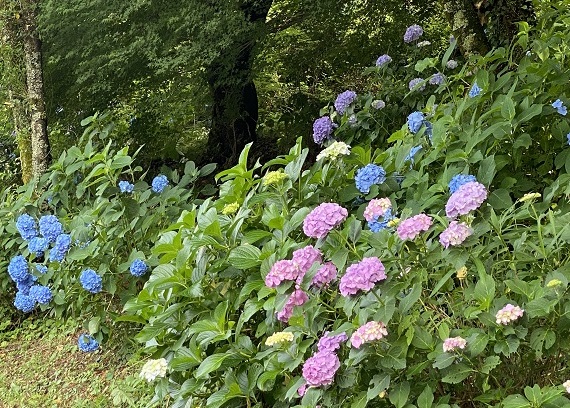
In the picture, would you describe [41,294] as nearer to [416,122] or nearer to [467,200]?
[416,122]

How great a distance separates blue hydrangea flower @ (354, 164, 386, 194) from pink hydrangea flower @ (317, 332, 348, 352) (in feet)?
2.78

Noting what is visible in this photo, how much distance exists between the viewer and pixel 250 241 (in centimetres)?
203

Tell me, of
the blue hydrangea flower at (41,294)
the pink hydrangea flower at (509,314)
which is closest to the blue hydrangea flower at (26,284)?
the blue hydrangea flower at (41,294)

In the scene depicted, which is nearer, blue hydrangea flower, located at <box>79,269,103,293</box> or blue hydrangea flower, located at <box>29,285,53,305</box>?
blue hydrangea flower, located at <box>79,269,103,293</box>

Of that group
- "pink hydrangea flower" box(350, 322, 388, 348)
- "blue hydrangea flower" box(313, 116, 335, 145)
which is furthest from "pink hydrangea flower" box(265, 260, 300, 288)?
"blue hydrangea flower" box(313, 116, 335, 145)

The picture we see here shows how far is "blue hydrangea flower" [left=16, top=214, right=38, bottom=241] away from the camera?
3.23 m

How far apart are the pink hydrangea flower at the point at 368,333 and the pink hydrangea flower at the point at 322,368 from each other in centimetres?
9

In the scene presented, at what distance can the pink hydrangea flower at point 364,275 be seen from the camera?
1.56 m

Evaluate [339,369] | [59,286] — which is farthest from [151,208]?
[339,369]

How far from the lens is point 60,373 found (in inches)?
130

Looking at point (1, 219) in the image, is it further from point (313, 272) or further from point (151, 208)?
point (313, 272)

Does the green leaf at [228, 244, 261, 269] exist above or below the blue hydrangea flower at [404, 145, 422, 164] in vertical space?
above

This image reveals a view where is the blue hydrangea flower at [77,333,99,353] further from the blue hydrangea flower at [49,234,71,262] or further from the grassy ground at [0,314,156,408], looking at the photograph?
the blue hydrangea flower at [49,234,71,262]

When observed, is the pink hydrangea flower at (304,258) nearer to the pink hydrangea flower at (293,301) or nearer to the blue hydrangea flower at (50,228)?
the pink hydrangea flower at (293,301)
